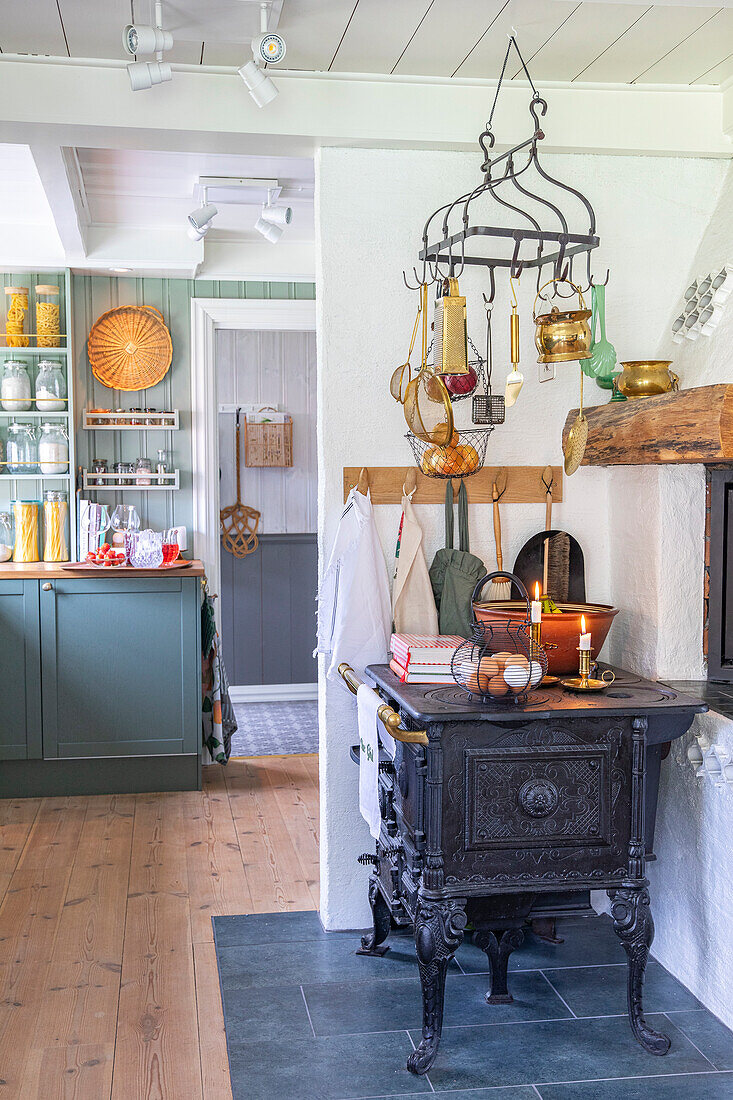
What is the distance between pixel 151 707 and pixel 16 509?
116 cm

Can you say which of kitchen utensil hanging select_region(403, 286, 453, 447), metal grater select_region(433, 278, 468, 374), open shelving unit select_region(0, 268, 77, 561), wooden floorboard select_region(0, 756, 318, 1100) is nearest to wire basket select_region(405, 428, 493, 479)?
kitchen utensil hanging select_region(403, 286, 453, 447)

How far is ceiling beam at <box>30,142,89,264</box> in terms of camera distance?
3058 millimetres

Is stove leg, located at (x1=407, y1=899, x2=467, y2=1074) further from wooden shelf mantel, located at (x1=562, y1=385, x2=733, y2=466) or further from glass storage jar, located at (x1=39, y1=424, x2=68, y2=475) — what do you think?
glass storage jar, located at (x1=39, y1=424, x2=68, y2=475)

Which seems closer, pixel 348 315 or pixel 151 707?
pixel 348 315

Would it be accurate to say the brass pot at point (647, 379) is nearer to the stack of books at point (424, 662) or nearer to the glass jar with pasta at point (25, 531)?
the stack of books at point (424, 662)

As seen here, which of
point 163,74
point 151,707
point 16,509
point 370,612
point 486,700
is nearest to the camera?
point 486,700

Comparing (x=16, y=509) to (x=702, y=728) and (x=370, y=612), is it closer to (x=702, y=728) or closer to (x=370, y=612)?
(x=370, y=612)

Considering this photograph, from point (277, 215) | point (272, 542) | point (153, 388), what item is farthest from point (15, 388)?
point (272, 542)

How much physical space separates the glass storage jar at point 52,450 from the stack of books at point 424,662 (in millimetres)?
2651

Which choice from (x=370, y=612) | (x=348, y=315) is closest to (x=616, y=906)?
(x=370, y=612)

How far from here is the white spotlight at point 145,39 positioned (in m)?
2.28

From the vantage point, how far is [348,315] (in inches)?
115

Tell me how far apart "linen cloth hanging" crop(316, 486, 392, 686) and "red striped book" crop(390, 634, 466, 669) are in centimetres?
13

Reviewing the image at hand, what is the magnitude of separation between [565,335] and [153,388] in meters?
2.81
